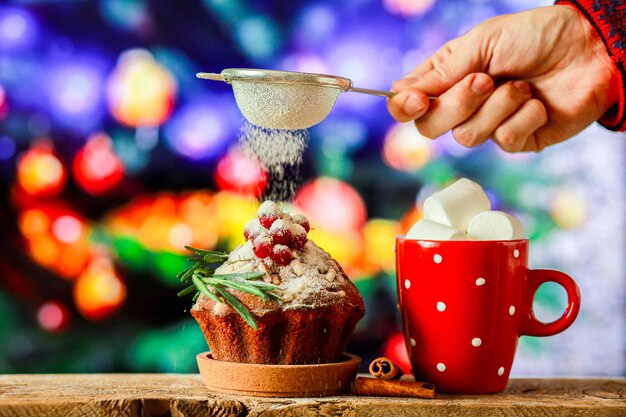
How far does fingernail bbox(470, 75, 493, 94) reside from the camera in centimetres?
123

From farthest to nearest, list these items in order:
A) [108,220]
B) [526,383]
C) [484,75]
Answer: [108,220]
[484,75]
[526,383]

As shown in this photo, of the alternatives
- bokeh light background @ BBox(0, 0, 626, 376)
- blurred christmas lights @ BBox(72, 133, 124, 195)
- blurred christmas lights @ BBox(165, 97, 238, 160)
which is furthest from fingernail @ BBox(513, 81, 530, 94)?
blurred christmas lights @ BBox(72, 133, 124, 195)

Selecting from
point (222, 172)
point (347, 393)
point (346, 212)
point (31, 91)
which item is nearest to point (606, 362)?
point (346, 212)

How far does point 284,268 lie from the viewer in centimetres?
102

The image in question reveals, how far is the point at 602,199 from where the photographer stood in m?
2.42

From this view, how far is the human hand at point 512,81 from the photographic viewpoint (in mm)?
1252

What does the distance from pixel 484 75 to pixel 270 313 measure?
52 centimetres

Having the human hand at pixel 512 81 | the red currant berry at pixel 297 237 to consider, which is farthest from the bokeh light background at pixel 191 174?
the red currant berry at pixel 297 237

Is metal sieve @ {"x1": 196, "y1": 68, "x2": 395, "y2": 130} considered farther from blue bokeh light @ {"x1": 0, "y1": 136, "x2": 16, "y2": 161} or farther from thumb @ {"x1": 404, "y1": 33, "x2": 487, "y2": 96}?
blue bokeh light @ {"x1": 0, "y1": 136, "x2": 16, "y2": 161}

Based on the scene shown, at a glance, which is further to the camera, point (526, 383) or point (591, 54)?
point (591, 54)

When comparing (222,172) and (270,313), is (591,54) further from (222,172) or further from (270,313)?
(222,172)

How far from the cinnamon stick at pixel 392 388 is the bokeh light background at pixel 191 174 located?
1.33 meters

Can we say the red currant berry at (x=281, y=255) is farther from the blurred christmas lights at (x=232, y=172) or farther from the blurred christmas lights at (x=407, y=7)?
the blurred christmas lights at (x=407, y=7)

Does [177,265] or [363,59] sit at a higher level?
[363,59]
